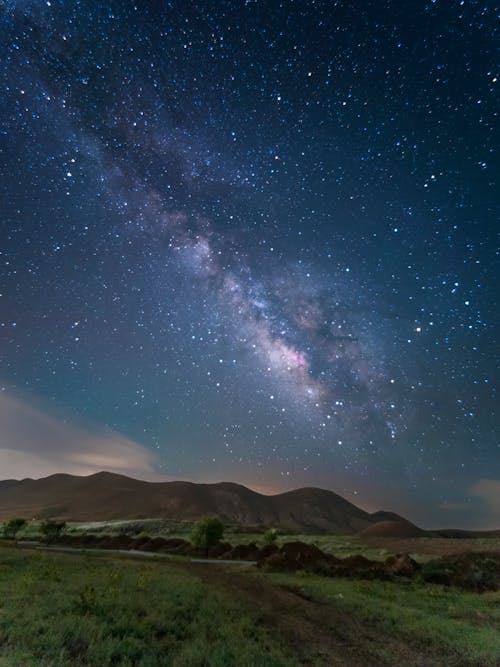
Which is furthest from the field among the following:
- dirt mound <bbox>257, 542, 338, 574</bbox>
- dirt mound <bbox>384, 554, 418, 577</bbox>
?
dirt mound <bbox>257, 542, 338, 574</bbox>

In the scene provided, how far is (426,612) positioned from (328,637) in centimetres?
800

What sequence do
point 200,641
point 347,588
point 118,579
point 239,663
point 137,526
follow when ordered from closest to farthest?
point 239,663 < point 200,641 < point 118,579 < point 347,588 < point 137,526

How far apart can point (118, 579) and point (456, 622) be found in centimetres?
1484

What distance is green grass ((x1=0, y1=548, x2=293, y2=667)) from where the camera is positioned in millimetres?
8531

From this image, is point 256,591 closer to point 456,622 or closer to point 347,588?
point 347,588

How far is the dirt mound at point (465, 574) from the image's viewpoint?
27.1 metres

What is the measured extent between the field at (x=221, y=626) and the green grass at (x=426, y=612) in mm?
69

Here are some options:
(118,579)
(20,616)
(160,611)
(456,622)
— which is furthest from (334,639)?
(118,579)

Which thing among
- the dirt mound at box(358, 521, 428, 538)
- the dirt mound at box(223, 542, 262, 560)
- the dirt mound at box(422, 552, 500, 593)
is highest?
the dirt mound at box(358, 521, 428, 538)

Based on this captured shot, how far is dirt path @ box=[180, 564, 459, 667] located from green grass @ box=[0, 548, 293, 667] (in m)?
0.85

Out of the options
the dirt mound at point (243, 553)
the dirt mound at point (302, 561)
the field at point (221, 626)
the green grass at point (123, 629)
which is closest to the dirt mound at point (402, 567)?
the dirt mound at point (302, 561)

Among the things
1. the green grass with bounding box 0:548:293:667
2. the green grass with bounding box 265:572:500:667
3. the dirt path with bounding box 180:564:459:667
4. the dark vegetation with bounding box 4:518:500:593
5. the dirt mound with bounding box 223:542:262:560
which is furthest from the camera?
the dirt mound with bounding box 223:542:262:560

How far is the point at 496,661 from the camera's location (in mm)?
11078

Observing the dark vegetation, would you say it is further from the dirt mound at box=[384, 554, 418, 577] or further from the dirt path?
the dirt path
